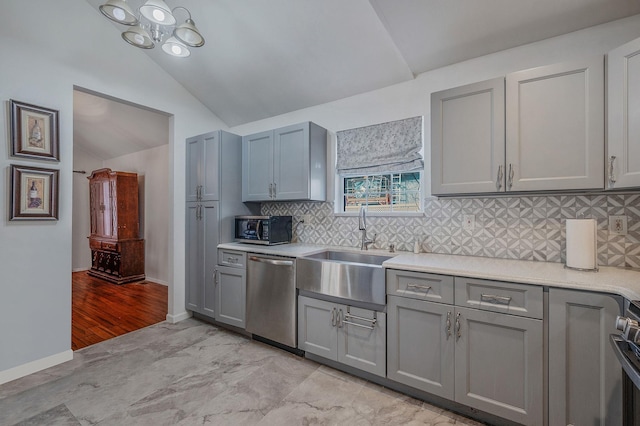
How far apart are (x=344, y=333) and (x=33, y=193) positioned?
281 cm

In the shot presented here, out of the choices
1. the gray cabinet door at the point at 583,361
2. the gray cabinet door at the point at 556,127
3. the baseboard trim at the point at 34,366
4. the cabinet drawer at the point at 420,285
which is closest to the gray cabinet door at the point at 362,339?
the cabinet drawer at the point at 420,285

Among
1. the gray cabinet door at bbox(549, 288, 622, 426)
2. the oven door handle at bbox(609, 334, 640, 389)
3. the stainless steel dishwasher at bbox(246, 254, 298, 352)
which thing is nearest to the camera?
the oven door handle at bbox(609, 334, 640, 389)

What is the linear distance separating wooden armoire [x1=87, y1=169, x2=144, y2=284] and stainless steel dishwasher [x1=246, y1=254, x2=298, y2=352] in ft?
11.6

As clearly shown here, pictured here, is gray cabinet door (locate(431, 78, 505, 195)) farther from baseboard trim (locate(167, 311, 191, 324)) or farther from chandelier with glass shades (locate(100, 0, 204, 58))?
baseboard trim (locate(167, 311, 191, 324))

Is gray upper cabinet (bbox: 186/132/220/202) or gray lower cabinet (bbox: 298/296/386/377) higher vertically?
gray upper cabinet (bbox: 186/132/220/202)

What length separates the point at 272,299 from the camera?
2613 mm

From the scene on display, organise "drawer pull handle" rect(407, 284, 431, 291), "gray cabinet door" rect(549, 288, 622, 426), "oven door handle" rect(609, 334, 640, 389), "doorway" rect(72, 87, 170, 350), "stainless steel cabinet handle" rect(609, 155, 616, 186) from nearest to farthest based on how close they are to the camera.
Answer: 1. "oven door handle" rect(609, 334, 640, 389)
2. "gray cabinet door" rect(549, 288, 622, 426)
3. "stainless steel cabinet handle" rect(609, 155, 616, 186)
4. "drawer pull handle" rect(407, 284, 431, 291)
5. "doorway" rect(72, 87, 170, 350)

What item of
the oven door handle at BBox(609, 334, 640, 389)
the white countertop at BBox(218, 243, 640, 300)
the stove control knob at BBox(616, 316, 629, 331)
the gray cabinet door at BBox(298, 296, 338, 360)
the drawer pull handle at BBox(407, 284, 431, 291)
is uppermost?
the white countertop at BBox(218, 243, 640, 300)

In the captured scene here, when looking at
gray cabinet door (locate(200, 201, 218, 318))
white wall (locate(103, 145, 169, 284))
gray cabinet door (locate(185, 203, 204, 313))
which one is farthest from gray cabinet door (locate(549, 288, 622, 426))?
white wall (locate(103, 145, 169, 284))

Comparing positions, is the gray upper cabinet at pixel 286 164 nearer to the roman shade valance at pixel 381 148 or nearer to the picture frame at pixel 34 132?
the roman shade valance at pixel 381 148

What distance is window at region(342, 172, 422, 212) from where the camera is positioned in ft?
8.83

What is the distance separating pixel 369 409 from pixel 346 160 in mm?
2184

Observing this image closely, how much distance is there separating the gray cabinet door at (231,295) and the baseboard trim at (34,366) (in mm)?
1279

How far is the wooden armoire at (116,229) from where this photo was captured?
493 centimetres
